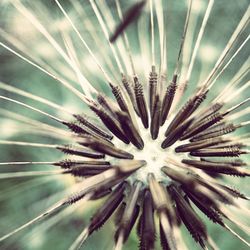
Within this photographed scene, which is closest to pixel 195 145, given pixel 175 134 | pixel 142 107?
pixel 175 134

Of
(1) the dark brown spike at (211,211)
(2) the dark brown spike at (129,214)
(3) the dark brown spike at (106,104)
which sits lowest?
(1) the dark brown spike at (211,211)

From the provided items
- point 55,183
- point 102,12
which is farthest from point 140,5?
point 55,183

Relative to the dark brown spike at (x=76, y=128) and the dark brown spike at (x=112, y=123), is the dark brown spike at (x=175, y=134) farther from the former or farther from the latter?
the dark brown spike at (x=76, y=128)

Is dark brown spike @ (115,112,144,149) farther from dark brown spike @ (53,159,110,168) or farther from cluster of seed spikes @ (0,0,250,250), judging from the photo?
dark brown spike @ (53,159,110,168)

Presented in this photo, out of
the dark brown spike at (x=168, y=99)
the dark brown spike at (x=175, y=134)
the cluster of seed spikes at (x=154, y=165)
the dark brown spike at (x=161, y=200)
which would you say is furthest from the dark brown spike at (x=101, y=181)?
the dark brown spike at (x=168, y=99)

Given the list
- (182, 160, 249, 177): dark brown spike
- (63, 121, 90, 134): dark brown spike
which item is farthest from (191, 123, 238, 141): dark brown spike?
(63, 121, 90, 134): dark brown spike

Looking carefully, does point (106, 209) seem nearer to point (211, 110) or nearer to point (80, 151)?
point (80, 151)
